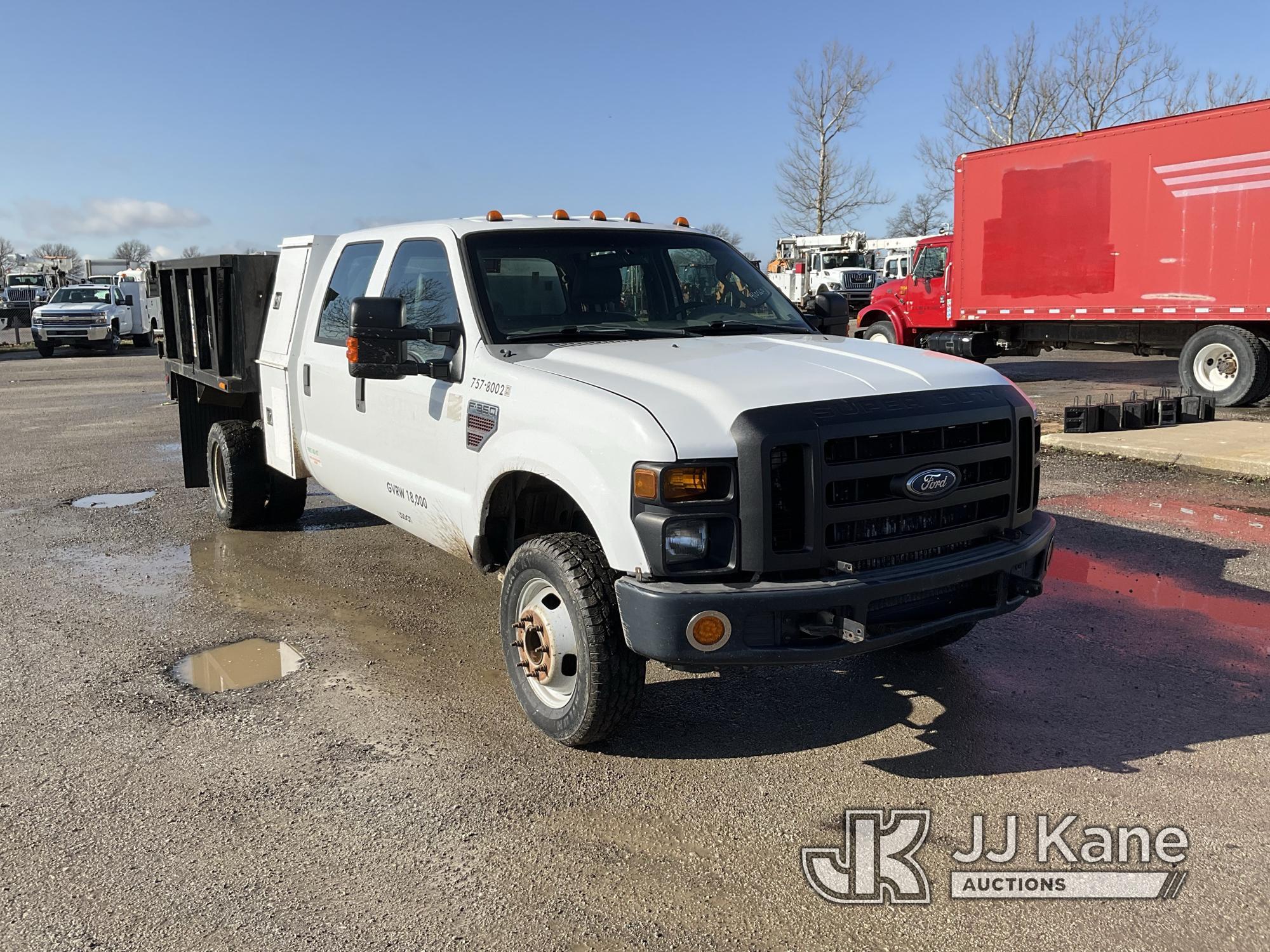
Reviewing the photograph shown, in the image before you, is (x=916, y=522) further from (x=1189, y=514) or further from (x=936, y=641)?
(x=1189, y=514)

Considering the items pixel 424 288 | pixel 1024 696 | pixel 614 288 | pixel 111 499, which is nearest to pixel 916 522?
pixel 1024 696

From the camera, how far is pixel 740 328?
4.95 metres

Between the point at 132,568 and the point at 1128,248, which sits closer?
the point at 132,568

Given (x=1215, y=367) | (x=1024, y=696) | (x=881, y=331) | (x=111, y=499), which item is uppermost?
(x=881, y=331)

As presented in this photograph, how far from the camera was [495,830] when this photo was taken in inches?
135

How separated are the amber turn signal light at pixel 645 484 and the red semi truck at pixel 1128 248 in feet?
41.5

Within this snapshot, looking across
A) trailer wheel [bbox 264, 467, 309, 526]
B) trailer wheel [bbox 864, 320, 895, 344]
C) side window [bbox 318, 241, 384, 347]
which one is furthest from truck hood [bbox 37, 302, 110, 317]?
side window [bbox 318, 241, 384, 347]

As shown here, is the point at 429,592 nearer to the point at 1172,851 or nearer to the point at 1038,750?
the point at 1038,750

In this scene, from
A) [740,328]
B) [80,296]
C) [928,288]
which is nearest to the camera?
[740,328]

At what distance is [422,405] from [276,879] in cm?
230

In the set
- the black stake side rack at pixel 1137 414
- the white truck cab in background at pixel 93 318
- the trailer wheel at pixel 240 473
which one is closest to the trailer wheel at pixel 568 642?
the trailer wheel at pixel 240 473

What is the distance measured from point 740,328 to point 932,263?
14704 millimetres

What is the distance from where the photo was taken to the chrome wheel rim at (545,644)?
3.97m

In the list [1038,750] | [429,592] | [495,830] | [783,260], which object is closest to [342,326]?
[429,592]
